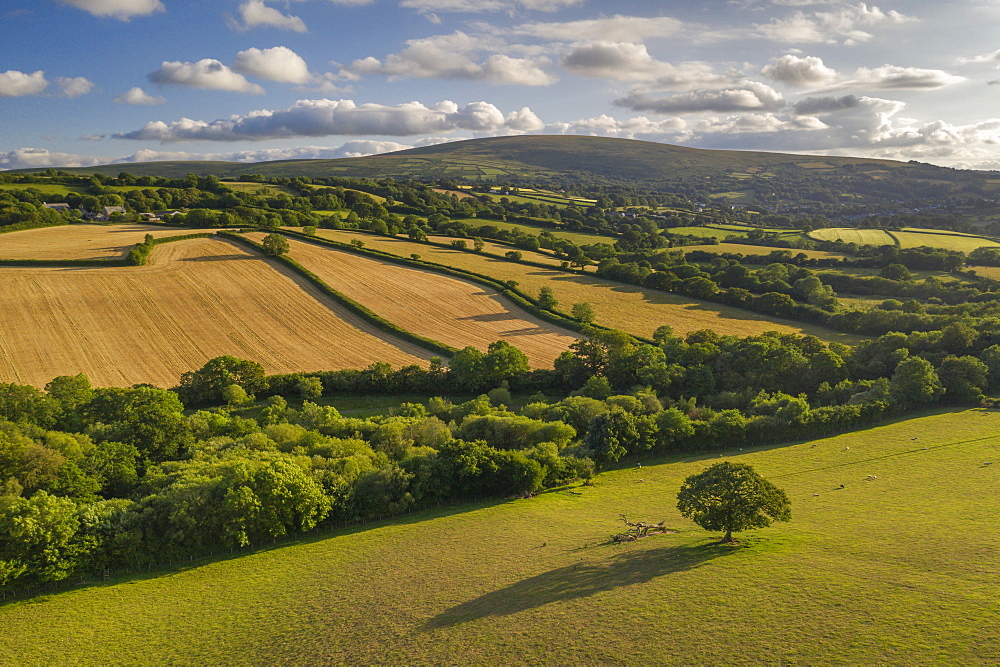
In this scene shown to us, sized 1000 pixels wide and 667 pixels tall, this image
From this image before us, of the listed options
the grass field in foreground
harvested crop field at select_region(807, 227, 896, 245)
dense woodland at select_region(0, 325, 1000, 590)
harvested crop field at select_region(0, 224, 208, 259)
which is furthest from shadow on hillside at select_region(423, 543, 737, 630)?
harvested crop field at select_region(807, 227, 896, 245)

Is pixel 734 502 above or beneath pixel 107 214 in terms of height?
beneath

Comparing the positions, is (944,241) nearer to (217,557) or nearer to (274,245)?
(274,245)

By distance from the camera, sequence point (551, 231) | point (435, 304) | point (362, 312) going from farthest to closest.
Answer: point (551, 231) → point (435, 304) → point (362, 312)

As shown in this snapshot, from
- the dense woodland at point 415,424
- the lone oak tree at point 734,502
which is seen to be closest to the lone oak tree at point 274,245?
the dense woodland at point 415,424

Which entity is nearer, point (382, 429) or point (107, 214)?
point (382, 429)

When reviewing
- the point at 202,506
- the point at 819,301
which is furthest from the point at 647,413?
the point at 819,301

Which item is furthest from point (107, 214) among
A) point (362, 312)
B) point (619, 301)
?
point (619, 301)

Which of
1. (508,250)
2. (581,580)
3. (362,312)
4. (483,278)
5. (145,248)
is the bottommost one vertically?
(581,580)
